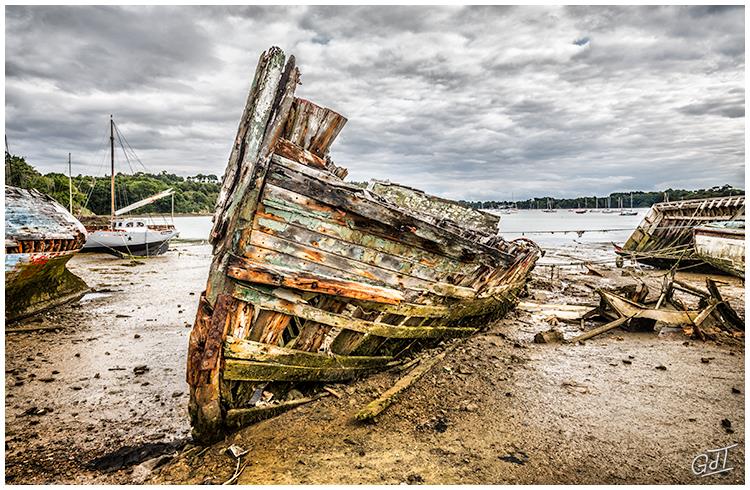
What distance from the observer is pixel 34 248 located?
28.9ft

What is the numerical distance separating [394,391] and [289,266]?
2.00 metres

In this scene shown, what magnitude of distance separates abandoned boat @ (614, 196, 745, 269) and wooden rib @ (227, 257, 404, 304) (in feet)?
55.7

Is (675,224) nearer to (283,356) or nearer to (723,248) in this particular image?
(723,248)

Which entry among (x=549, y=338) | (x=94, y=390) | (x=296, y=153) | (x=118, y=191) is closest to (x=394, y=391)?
(x=296, y=153)

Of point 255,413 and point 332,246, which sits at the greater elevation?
point 332,246

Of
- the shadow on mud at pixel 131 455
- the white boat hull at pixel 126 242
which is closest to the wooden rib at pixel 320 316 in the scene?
the shadow on mud at pixel 131 455

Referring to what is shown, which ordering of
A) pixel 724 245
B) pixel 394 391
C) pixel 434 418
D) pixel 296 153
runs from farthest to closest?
pixel 724 245
pixel 394 391
pixel 434 418
pixel 296 153

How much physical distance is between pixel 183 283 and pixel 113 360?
8.28 m

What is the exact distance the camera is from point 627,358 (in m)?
7.14

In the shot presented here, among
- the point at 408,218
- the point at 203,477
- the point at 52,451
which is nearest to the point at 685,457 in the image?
the point at 408,218

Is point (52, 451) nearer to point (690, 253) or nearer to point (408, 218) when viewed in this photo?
point (408, 218)

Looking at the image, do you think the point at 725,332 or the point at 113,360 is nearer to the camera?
the point at 113,360

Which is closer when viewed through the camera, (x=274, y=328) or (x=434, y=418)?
(x=274, y=328)

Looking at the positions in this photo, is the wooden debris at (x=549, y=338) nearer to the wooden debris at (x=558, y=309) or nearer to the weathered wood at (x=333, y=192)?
the wooden debris at (x=558, y=309)
